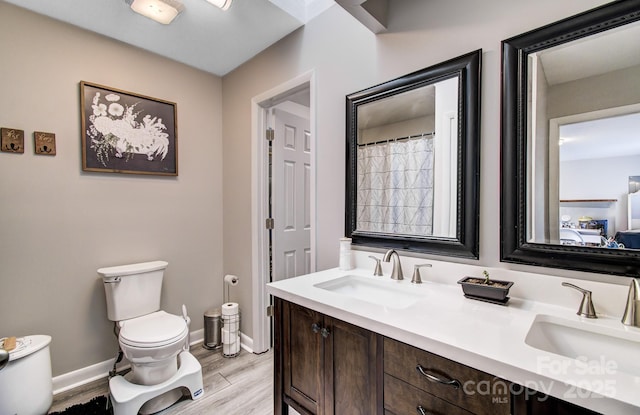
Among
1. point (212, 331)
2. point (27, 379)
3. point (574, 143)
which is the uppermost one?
point (574, 143)

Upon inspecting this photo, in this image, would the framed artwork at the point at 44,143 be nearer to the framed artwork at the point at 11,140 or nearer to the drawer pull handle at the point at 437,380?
the framed artwork at the point at 11,140

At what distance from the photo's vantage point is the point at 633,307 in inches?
34.4

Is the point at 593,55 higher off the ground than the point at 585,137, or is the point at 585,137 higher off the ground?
the point at 593,55

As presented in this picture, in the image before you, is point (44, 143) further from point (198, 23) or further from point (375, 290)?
point (375, 290)

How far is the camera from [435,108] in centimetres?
140

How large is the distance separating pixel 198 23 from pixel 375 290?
2101 millimetres

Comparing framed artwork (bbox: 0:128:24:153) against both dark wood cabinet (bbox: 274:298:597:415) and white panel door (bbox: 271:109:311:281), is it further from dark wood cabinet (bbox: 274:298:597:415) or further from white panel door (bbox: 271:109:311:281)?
dark wood cabinet (bbox: 274:298:597:415)

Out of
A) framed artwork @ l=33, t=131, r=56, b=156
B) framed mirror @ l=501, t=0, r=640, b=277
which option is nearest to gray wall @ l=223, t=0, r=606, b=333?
framed mirror @ l=501, t=0, r=640, b=277

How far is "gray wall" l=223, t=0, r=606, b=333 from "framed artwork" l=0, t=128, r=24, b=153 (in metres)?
1.41

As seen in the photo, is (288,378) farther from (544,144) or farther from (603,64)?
(603,64)

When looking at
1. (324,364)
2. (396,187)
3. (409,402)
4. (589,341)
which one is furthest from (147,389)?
(589,341)

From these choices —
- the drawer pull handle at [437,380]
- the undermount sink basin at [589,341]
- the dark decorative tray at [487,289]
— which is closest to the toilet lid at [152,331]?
the drawer pull handle at [437,380]

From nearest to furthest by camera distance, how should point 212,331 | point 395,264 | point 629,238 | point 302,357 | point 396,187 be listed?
point 629,238 → point 302,357 → point 395,264 → point 396,187 → point 212,331

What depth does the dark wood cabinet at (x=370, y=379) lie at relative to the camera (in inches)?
29.3
